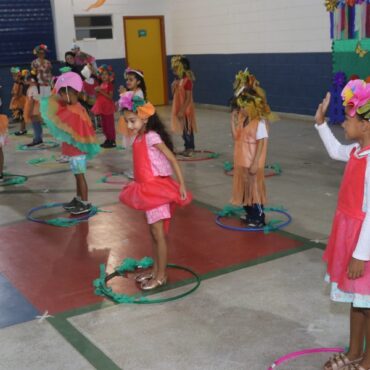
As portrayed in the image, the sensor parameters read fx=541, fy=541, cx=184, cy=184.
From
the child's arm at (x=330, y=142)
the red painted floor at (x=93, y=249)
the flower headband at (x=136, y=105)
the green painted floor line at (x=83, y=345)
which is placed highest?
the flower headband at (x=136, y=105)

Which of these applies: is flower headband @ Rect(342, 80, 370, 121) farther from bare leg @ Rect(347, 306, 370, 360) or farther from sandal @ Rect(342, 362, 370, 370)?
sandal @ Rect(342, 362, 370, 370)

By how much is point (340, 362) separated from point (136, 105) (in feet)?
6.82

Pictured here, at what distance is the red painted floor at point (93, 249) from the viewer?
405 centimetres

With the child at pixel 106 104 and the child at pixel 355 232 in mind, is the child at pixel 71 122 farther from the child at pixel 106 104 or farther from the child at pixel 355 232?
the child at pixel 106 104

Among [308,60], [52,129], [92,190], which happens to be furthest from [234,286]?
[308,60]

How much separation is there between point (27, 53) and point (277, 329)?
13011 mm

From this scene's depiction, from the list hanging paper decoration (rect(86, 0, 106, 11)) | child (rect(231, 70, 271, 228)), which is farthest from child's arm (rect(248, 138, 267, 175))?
hanging paper decoration (rect(86, 0, 106, 11))

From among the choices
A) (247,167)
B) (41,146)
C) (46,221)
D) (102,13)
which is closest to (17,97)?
(41,146)

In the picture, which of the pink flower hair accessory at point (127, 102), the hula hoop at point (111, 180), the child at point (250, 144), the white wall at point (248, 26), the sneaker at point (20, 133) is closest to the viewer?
the pink flower hair accessory at point (127, 102)

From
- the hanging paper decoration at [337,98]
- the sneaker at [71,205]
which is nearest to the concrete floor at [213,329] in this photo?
the sneaker at [71,205]

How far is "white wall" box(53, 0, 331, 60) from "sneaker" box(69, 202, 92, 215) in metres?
7.33

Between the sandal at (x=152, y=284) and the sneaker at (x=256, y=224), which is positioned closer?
the sandal at (x=152, y=284)

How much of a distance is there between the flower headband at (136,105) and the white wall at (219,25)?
831 cm

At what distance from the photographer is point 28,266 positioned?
A: 4527mm
